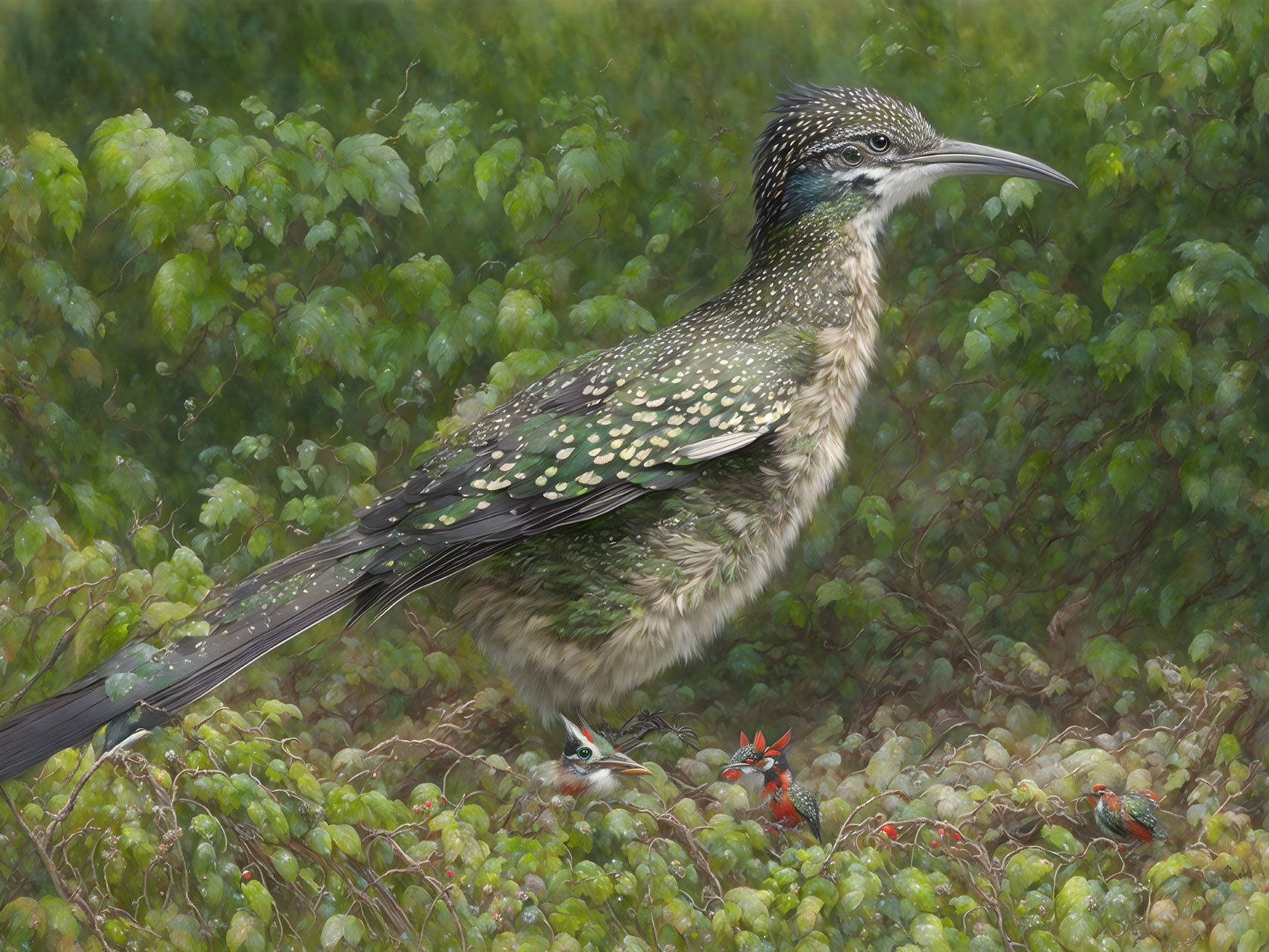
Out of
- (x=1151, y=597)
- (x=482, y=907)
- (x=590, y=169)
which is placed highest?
(x=590, y=169)

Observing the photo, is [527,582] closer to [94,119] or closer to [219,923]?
[219,923]

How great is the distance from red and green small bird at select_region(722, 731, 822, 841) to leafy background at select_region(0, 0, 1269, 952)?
4cm

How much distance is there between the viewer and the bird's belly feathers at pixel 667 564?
2.66m

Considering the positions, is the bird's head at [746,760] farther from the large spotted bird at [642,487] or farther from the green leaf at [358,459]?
the green leaf at [358,459]

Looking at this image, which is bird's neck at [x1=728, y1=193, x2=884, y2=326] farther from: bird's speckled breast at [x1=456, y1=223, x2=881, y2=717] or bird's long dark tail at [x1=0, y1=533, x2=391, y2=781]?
bird's long dark tail at [x1=0, y1=533, x2=391, y2=781]

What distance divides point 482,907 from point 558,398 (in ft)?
3.84

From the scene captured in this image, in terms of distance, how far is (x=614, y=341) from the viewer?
2943mm

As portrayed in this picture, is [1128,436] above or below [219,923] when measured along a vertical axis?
above

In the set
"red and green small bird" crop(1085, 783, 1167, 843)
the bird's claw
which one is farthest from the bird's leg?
"red and green small bird" crop(1085, 783, 1167, 843)

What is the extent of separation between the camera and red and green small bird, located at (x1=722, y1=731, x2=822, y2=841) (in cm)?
278

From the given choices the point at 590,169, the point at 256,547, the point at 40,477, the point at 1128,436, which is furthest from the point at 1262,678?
the point at 40,477

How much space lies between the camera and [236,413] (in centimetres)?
290

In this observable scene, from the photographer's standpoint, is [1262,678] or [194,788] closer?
[194,788]

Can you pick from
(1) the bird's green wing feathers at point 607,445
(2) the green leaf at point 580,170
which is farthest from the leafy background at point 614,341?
(1) the bird's green wing feathers at point 607,445
